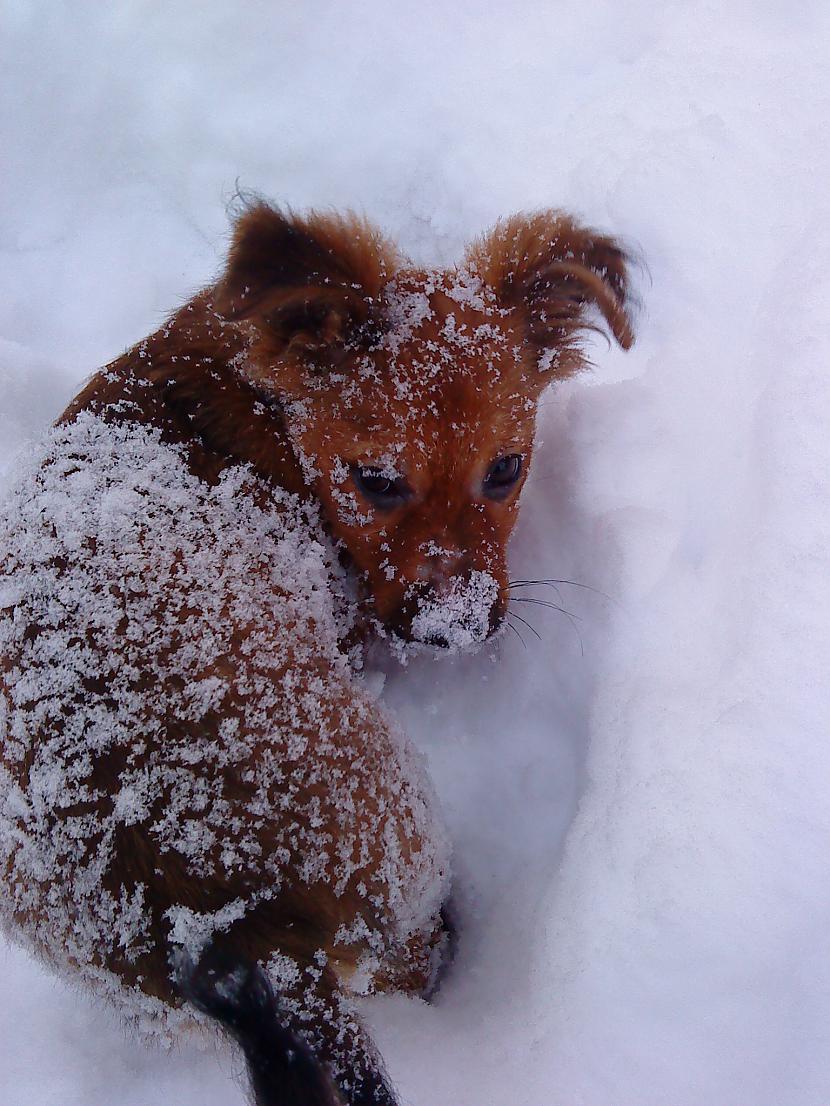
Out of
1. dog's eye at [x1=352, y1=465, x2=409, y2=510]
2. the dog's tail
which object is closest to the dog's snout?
dog's eye at [x1=352, y1=465, x2=409, y2=510]

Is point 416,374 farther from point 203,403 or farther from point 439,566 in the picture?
point 203,403

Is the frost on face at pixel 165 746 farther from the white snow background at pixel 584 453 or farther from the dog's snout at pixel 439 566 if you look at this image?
the white snow background at pixel 584 453

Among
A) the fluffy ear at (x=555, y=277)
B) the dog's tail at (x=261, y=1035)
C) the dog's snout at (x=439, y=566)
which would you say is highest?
the fluffy ear at (x=555, y=277)

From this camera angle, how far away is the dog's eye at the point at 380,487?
86.6 inches

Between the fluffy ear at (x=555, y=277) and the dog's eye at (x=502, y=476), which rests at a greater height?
the fluffy ear at (x=555, y=277)

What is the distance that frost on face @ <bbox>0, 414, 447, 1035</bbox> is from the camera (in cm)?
160

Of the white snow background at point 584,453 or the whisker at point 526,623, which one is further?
the whisker at point 526,623

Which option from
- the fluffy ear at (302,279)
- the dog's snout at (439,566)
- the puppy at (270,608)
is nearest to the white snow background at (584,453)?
the puppy at (270,608)

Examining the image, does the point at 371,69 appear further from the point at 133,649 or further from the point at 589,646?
the point at 133,649

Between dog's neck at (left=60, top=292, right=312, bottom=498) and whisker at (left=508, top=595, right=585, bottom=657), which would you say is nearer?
dog's neck at (left=60, top=292, right=312, bottom=498)

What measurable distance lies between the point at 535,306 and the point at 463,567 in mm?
827

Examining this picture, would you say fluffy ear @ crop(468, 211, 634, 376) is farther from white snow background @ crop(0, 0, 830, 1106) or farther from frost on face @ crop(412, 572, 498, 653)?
frost on face @ crop(412, 572, 498, 653)

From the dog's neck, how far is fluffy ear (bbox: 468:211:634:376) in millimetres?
794

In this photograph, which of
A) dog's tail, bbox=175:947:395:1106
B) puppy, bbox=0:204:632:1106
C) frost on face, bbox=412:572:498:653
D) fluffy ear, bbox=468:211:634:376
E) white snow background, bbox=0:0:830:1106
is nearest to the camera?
dog's tail, bbox=175:947:395:1106
